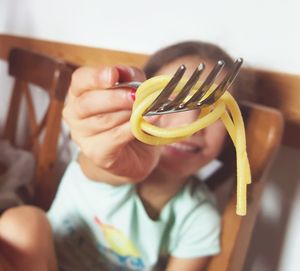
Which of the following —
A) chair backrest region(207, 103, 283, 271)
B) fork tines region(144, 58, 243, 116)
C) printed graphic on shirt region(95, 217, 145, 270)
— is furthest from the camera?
printed graphic on shirt region(95, 217, 145, 270)

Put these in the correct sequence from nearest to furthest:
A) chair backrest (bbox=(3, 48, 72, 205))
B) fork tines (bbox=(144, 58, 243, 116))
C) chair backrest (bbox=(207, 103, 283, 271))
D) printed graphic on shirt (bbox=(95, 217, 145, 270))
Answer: fork tines (bbox=(144, 58, 243, 116)), chair backrest (bbox=(207, 103, 283, 271)), printed graphic on shirt (bbox=(95, 217, 145, 270)), chair backrest (bbox=(3, 48, 72, 205))

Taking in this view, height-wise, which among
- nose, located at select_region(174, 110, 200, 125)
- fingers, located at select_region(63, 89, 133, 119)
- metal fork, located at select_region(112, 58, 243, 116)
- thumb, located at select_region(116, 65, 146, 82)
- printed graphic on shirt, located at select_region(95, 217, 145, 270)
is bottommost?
printed graphic on shirt, located at select_region(95, 217, 145, 270)

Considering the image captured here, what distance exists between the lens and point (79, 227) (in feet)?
2.47

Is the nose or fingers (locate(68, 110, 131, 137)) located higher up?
fingers (locate(68, 110, 131, 137))

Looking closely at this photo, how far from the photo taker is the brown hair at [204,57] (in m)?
0.67

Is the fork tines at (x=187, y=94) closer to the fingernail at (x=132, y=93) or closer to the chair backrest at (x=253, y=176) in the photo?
the fingernail at (x=132, y=93)

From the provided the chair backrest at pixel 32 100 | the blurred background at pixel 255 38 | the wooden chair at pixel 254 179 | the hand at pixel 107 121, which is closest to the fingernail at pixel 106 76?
the hand at pixel 107 121

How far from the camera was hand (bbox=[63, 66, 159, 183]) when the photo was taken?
41 centimetres

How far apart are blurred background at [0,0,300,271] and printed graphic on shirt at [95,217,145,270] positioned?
253 mm

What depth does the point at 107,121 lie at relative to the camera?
1.45 feet

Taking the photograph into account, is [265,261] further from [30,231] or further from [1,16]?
[1,16]

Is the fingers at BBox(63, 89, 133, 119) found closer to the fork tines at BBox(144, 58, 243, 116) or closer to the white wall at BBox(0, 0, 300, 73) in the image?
Result: the fork tines at BBox(144, 58, 243, 116)

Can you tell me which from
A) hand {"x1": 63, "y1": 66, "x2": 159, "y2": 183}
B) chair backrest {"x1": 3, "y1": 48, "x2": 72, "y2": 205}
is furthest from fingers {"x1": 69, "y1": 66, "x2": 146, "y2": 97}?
chair backrest {"x1": 3, "y1": 48, "x2": 72, "y2": 205}

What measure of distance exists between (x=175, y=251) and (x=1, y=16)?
3.90ft
